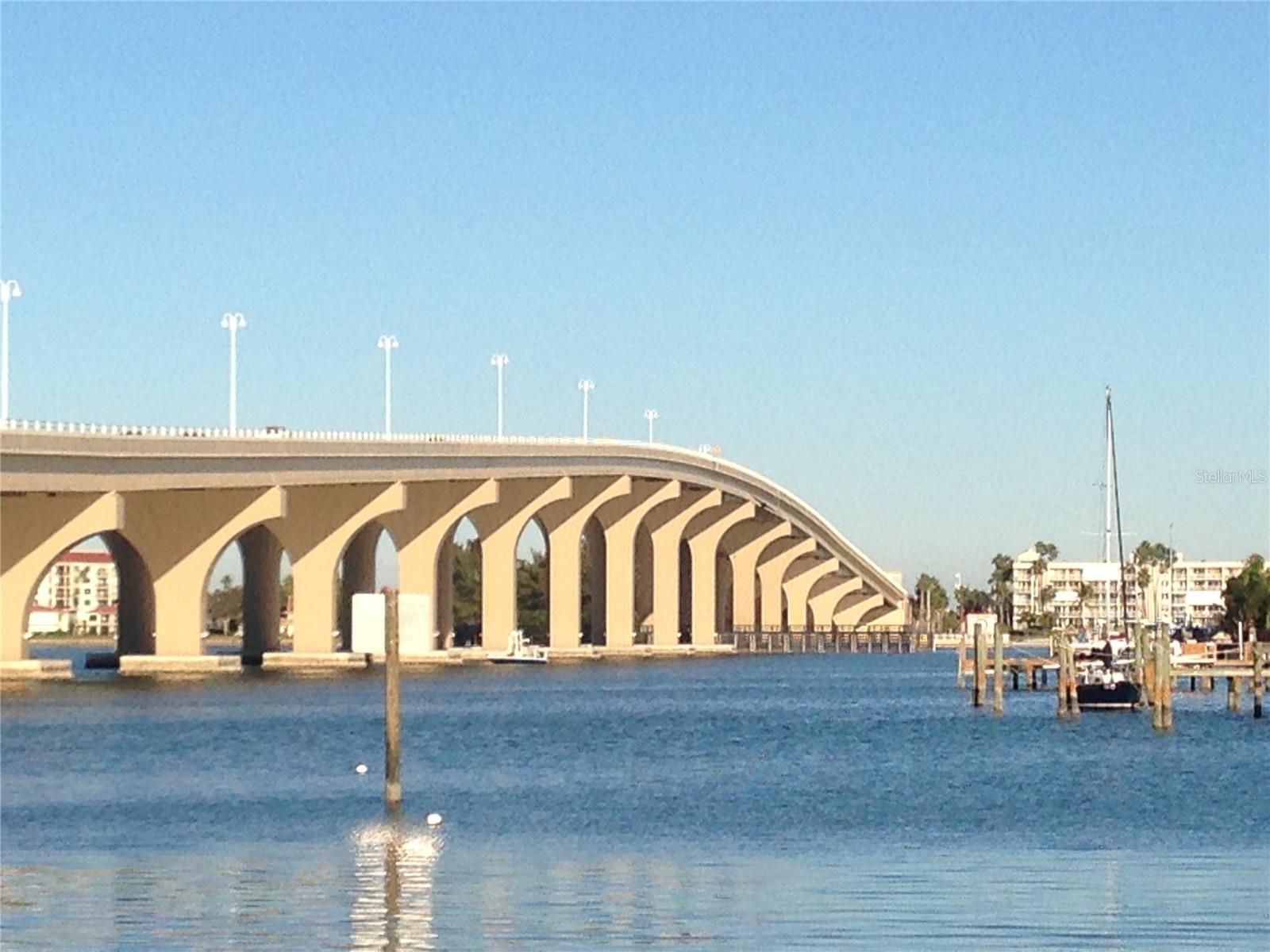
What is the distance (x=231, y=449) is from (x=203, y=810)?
5153 cm

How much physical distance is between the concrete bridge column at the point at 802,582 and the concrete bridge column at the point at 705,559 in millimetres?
32061

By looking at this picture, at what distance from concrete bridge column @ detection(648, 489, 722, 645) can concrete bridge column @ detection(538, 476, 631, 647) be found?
14.8m

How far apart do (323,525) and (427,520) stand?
1003cm

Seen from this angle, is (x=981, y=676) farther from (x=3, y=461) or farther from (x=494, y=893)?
(x=494, y=893)

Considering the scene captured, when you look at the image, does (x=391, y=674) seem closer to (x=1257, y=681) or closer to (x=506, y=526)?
(x=1257, y=681)

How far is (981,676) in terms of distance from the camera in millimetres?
89562

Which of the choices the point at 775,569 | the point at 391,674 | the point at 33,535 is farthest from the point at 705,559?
the point at 391,674

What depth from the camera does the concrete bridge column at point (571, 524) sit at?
136625mm

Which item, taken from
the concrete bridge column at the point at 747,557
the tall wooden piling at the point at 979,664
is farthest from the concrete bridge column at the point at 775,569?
the tall wooden piling at the point at 979,664

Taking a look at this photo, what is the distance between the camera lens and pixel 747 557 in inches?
6983

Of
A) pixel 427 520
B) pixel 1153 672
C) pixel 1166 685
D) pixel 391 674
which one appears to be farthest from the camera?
pixel 427 520

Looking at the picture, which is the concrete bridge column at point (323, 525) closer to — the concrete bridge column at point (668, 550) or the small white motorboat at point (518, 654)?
the small white motorboat at point (518, 654)

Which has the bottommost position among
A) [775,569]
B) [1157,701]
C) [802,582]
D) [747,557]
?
[1157,701]

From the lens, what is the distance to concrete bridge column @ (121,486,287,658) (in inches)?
3942
